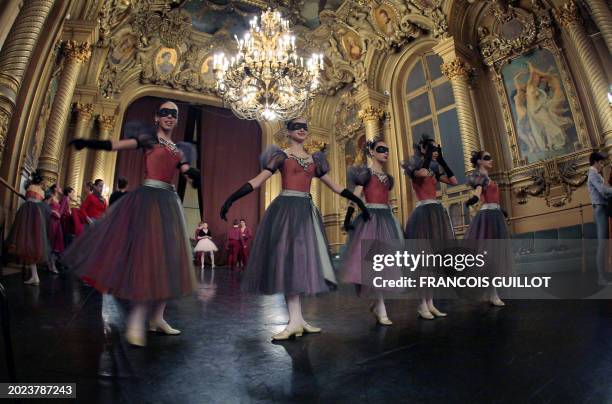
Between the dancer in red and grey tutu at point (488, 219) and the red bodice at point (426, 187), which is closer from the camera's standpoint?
the red bodice at point (426, 187)

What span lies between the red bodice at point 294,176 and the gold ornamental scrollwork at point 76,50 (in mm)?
8335

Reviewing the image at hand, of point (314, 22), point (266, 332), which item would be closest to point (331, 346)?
point (266, 332)

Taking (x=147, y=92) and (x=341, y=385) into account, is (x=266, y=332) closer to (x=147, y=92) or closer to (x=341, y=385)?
(x=341, y=385)

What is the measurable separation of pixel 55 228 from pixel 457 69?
30.8ft

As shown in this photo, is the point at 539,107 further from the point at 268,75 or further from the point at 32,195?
the point at 32,195

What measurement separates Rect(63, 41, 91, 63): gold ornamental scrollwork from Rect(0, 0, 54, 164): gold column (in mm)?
3369

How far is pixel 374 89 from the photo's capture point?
→ 1230 centimetres

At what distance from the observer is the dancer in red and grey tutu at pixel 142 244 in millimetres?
2148

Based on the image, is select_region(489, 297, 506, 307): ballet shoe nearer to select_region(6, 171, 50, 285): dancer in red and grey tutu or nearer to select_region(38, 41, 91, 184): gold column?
select_region(6, 171, 50, 285): dancer in red and grey tutu

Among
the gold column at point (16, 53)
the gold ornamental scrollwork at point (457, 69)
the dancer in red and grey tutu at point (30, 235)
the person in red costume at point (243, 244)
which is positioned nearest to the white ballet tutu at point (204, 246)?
the person in red costume at point (243, 244)

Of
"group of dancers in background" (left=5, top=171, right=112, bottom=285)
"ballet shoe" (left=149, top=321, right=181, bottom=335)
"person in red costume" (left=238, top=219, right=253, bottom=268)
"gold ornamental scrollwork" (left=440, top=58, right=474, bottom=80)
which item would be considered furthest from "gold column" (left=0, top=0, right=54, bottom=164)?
"gold ornamental scrollwork" (left=440, top=58, right=474, bottom=80)

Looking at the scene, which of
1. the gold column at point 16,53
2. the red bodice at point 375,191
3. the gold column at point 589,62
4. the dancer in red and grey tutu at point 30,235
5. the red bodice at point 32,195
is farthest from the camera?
the gold column at point 589,62

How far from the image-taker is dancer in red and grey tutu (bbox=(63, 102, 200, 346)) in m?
2.15

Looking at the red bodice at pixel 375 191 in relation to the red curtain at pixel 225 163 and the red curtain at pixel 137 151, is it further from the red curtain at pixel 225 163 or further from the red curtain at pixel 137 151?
the red curtain at pixel 225 163
